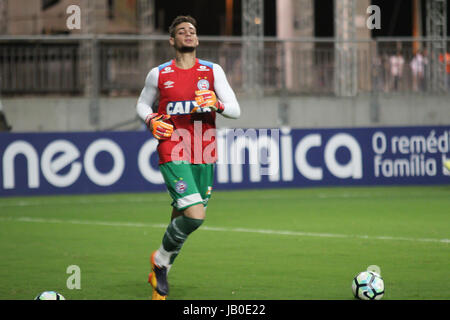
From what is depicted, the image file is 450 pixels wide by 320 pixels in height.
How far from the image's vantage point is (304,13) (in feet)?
86.0

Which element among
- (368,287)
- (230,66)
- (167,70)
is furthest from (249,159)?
(368,287)

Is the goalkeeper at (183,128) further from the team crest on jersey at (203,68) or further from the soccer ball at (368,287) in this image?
the soccer ball at (368,287)

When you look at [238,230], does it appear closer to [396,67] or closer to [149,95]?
[149,95]

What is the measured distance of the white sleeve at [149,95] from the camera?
7.82 metres

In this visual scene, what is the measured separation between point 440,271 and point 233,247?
116 inches

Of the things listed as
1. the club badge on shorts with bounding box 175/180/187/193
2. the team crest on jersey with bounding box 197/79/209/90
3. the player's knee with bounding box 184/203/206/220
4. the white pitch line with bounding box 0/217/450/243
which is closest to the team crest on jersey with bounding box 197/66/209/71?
the team crest on jersey with bounding box 197/79/209/90

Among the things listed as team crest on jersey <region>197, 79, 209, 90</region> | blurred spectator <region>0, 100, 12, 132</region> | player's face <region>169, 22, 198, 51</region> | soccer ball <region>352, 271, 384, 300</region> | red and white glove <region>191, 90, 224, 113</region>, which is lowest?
soccer ball <region>352, 271, 384, 300</region>

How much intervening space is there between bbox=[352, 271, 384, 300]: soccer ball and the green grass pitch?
0.36 meters

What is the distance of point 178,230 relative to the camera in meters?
7.55

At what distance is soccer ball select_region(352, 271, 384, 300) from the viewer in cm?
717

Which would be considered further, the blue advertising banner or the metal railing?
the metal railing

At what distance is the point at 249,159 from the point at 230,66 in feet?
14.1

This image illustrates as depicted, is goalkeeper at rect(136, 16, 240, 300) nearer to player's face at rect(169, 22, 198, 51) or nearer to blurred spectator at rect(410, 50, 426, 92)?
player's face at rect(169, 22, 198, 51)

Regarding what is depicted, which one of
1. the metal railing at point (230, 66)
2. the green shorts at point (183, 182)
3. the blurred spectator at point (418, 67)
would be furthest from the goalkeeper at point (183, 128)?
the blurred spectator at point (418, 67)
